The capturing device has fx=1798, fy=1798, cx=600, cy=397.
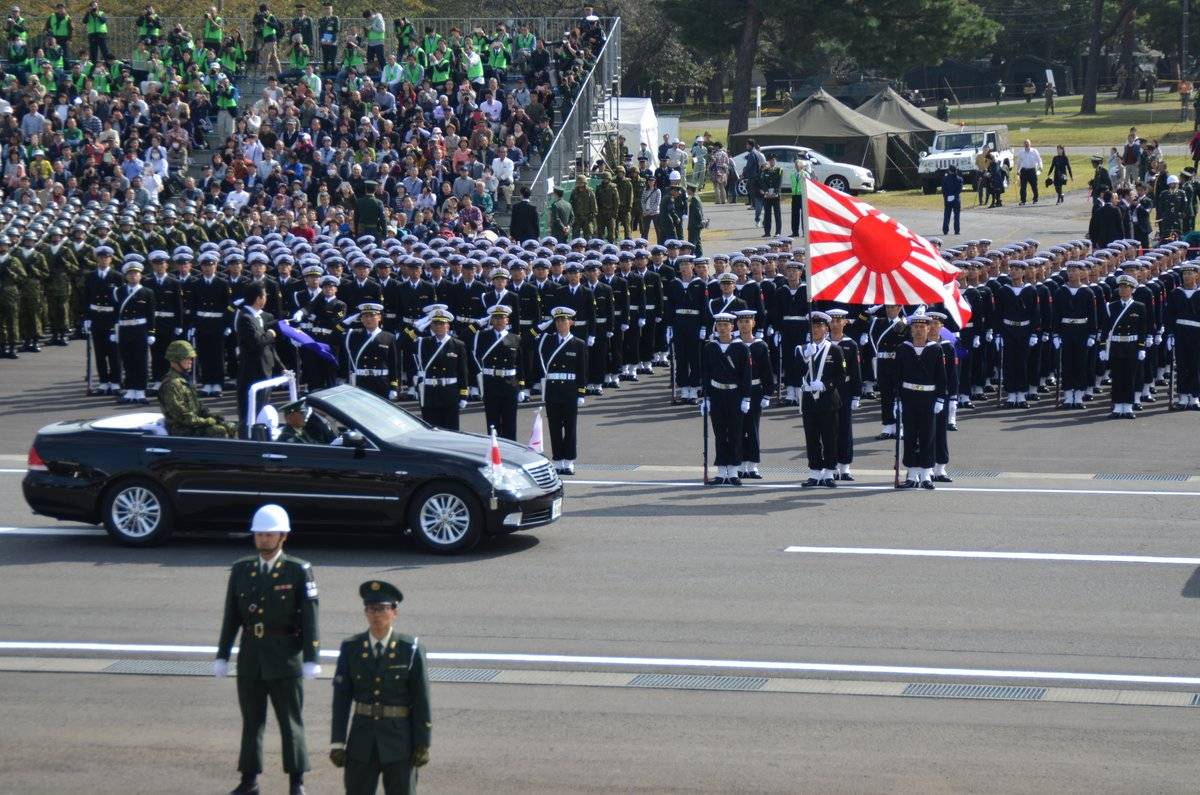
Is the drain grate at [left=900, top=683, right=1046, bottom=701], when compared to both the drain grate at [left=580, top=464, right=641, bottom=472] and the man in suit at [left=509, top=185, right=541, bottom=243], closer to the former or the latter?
the drain grate at [left=580, top=464, right=641, bottom=472]

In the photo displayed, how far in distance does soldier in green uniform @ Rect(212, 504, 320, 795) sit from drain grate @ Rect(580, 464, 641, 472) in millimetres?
10398

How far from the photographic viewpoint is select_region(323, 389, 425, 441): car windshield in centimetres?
1577

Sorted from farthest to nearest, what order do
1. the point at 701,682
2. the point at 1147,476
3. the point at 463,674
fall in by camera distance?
the point at 1147,476 < the point at 463,674 < the point at 701,682

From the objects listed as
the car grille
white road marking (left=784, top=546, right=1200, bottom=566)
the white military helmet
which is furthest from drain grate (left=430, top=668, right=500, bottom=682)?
white road marking (left=784, top=546, right=1200, bottom=566)

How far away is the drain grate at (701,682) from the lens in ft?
38.8

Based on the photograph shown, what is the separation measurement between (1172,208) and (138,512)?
1037 inches

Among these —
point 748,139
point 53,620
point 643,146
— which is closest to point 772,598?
point 53,620

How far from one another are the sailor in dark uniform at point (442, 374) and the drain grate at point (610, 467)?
5.92ft

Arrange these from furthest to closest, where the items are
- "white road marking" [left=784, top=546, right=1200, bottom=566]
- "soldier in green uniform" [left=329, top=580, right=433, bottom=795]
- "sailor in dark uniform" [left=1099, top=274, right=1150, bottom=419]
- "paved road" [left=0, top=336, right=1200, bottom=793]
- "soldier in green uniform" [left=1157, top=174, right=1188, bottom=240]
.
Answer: "soldier in green uniform" [left=1157, top=174, right=1188, bottom=240] < "sailor in dark uniform" [left=1099, top=274, right=1150, bottom=419] < "white road marking" [left=784, top=546, right=1200, bottom=566] < "paved road" [left=0, top=336, right=1200, bottom=793] < "soldier in green uniform" [left=329, top=580, right=433, bottom=795]

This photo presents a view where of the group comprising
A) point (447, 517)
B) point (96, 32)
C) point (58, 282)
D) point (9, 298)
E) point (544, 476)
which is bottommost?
point (447, 517)

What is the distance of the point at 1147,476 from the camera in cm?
1942

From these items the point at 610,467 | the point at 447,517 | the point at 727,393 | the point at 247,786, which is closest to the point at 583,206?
the point at 610,467

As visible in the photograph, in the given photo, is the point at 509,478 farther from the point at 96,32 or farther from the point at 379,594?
the point at 96,32

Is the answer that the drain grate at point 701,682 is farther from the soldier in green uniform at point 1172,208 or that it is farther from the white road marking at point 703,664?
the soldier in green uniform at point 1172,208
